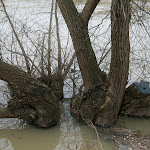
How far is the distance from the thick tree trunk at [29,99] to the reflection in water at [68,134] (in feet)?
1.11

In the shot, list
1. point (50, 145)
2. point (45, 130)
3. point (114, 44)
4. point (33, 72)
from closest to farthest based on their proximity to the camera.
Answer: point (114, 44)
point (50, 145)
point (45, 130)
point (33, 72)

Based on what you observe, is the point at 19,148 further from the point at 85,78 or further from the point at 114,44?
the point at 114,44

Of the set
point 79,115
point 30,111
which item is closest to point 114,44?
point 79,115

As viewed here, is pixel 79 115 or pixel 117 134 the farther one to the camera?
pixel 79 115

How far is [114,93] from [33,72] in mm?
2231

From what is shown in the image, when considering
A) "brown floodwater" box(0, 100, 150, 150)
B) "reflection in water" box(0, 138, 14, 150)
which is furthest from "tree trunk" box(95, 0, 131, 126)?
"reflection in water" box(0, 138, 14, 150)

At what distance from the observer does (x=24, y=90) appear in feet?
15.0

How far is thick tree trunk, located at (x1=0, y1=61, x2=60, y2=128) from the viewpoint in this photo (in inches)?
178

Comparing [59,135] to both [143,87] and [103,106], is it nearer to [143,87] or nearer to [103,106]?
[103,106]

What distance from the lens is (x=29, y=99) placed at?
4.65 meters

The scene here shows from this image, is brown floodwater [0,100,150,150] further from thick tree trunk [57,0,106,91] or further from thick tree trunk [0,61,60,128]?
thick tree trunk [57,0,106,91]

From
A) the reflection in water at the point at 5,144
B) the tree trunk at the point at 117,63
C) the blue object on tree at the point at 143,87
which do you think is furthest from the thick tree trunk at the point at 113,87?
the reflection in water at the point at 5,144

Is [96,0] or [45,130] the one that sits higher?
[96,0]

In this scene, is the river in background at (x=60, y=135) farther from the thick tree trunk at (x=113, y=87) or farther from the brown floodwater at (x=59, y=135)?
the thick tree trunk at (x=113, y=87)
